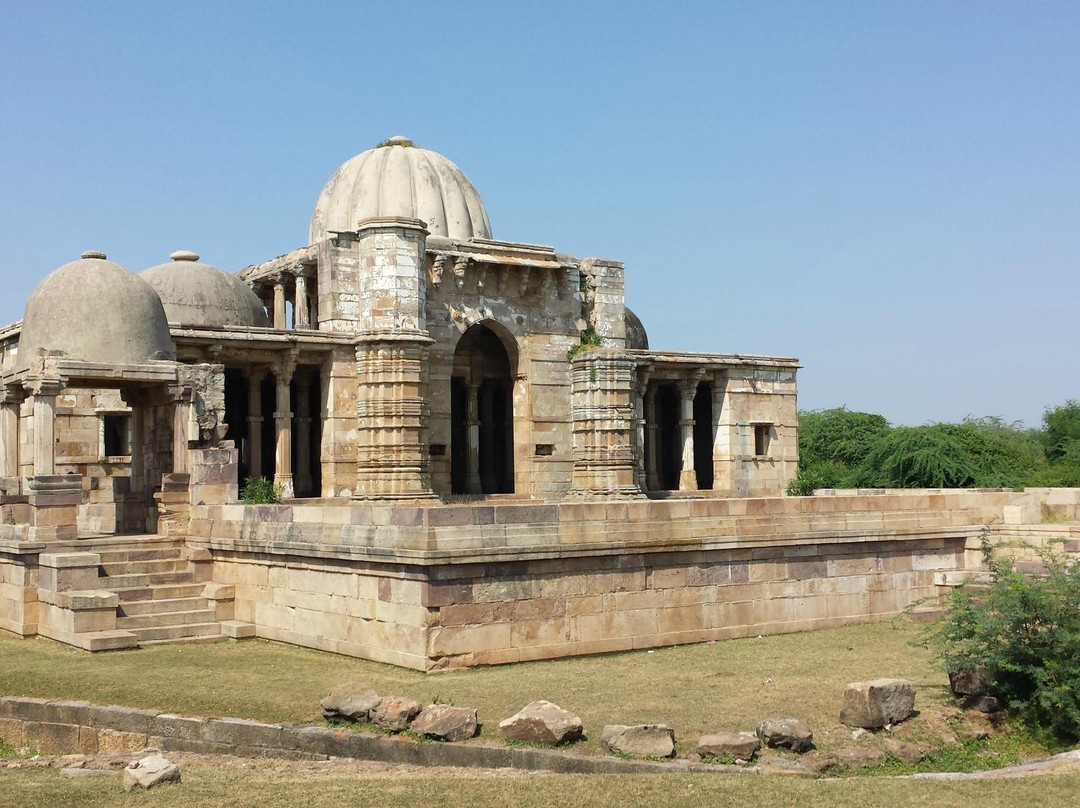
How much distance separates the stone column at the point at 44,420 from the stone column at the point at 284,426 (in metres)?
7.07

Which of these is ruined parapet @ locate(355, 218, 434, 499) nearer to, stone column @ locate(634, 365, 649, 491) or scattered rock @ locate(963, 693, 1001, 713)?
stone column @ locate(634, 365, 649, 491)

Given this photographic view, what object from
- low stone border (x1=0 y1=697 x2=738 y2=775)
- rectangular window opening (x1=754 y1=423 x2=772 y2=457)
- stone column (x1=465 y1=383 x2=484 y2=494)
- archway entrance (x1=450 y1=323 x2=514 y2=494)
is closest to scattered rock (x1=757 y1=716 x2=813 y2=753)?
low stone border (x1=0 y1=697 x2=738 y2=775)

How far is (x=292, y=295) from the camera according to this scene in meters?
29.6

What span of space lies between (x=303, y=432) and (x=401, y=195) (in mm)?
6301

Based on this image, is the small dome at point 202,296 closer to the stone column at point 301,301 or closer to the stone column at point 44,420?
the stone column at point 301,301

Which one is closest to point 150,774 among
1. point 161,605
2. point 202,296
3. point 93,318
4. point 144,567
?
point 161,605

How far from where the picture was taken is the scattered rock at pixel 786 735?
10172 mm

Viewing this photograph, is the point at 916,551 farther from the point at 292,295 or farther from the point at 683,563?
the point at 292,295

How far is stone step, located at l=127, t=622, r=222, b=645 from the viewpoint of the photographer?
1598cm

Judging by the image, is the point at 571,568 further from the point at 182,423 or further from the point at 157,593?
the point at 182,423

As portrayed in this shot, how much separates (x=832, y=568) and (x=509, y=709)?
23.8 feet

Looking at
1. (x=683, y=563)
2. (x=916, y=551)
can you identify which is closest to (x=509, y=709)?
(x=683, y=563)

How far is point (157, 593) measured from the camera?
56.2 feet

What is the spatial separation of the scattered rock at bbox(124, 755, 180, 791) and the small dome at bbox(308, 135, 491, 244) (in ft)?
69.6
